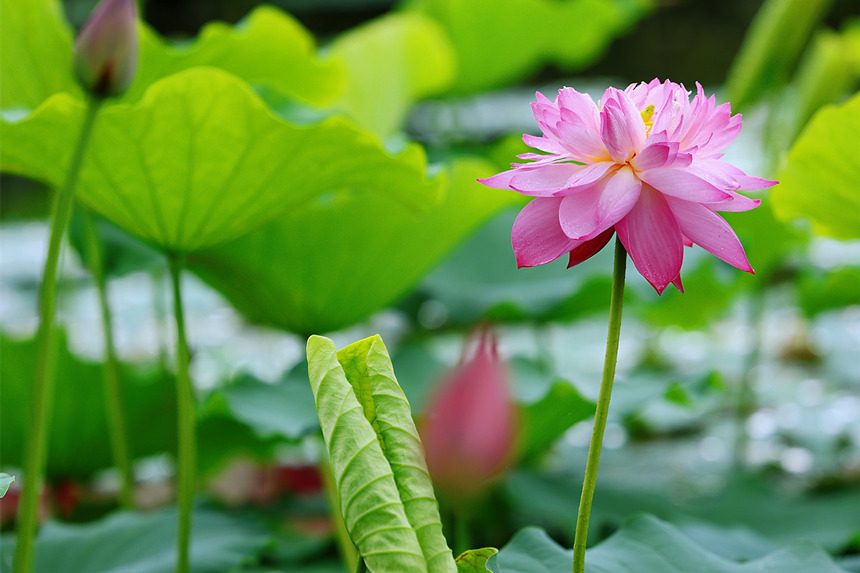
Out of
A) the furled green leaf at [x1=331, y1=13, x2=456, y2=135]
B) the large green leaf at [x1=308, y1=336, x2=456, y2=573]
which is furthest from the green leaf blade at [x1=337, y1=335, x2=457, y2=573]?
→ the furled green leaf at [x1=331, y1=13, x2=456, y2=135]

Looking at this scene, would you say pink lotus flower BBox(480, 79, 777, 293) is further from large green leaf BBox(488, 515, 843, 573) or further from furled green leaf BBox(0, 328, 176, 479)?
furled green leaf BBox(0, 328, 176, 479)

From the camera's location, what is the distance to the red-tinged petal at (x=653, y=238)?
215mm

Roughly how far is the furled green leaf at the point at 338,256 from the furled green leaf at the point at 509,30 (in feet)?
1.88

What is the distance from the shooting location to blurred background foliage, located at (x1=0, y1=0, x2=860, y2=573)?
1.53 ft

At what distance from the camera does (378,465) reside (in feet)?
0.75

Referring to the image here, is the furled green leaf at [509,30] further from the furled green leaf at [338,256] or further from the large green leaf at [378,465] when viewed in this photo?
the large green leaf at [378,465]

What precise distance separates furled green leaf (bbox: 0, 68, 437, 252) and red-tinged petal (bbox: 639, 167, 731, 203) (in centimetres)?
22

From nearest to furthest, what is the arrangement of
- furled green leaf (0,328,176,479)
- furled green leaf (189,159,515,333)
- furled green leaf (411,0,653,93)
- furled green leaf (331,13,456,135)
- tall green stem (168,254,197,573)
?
tall green stem (168,254,197,573) < furled green leaf (189,159,515,333) < furled green leaf (0,328,176,479) < furled green leaf (331,13,456,135) < furled green leaf (411,0,653,93)

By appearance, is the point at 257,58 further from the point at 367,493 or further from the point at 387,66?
the point at 367,493

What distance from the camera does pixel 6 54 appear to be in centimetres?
57

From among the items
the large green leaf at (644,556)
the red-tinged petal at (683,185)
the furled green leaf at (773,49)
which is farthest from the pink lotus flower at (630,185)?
the furled green leaf at (773,49)

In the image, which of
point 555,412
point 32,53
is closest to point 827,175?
point 555,412

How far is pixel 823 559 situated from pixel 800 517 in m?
0.42

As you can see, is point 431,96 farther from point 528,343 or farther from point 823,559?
point 823,559
